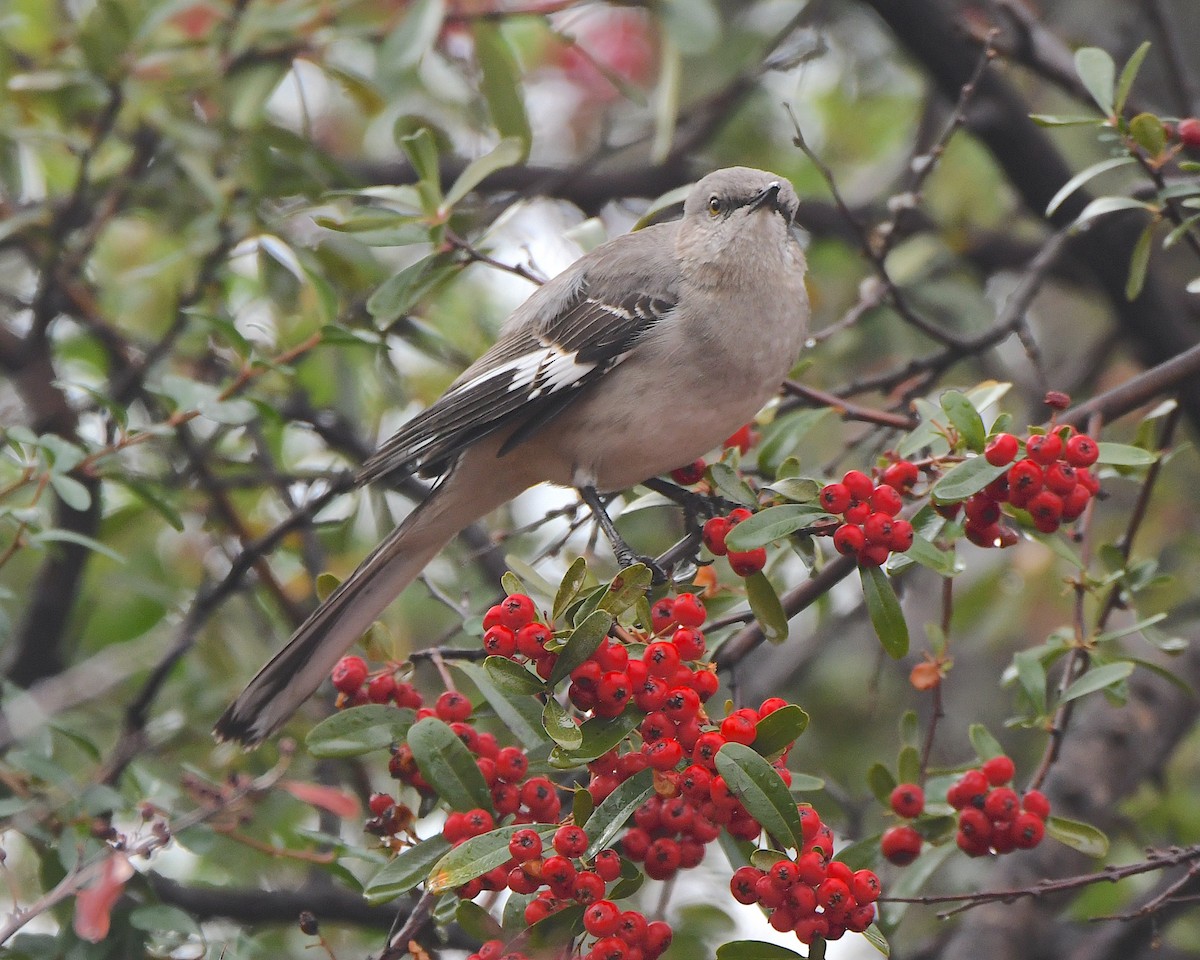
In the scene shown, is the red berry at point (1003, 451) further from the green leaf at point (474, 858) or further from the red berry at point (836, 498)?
the green leaf at point (474, 858)

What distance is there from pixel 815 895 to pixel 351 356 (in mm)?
2202

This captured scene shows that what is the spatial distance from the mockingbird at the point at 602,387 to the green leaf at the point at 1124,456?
772mm

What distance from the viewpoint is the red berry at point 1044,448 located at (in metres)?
1.93

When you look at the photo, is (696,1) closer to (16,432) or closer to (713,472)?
(713,472)

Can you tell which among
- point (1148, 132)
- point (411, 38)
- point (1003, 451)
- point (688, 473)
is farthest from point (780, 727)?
point (411, 38)

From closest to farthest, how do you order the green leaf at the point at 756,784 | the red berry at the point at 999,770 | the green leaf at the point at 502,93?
the green leaf at the point at 756,784, the red berry at the point at 999,770, the green leaf at the point at 502,93

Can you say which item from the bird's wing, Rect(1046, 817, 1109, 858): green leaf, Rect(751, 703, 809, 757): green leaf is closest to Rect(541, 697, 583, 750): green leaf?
Rect(751, 703, 809, 757): green leaf

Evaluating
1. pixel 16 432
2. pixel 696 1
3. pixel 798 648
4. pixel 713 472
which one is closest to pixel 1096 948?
pixel 798 648

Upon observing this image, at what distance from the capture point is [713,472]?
2203 millimetres

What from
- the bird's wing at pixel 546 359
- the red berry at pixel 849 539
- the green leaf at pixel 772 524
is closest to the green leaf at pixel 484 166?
the bird's wing at pixel 546 359

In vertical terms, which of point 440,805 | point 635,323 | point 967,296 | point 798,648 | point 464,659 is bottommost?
point 798,648

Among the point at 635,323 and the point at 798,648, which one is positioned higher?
the point at 635,323

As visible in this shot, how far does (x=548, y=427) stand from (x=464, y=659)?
0.79 meters

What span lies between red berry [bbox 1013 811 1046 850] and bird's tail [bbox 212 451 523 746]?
1.31 meters
